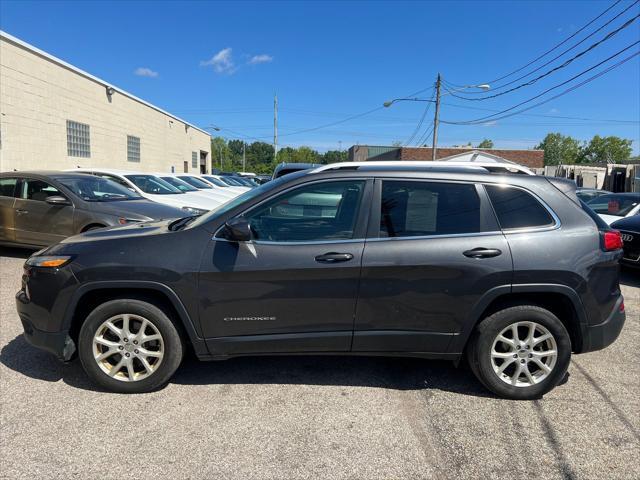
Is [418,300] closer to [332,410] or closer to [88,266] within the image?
[332,410]

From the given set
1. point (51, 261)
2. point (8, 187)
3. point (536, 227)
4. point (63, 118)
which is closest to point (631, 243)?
point (536, 227)

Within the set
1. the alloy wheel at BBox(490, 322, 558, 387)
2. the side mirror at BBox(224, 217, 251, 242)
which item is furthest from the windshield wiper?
the alloy wheel at BBox(490, 322, 558, 387)

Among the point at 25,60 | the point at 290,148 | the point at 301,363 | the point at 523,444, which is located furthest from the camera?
the point at 290,148

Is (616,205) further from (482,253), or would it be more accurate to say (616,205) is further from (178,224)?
(178,224)

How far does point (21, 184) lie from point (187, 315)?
20.1ft

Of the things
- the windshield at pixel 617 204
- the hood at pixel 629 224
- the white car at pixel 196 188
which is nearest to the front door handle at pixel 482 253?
the hood at pixel 629 224

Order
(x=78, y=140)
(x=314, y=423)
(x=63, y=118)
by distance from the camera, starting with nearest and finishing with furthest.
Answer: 1. (x=314, y=423)
2. (x=63, y=118)
3. (x=78, y=140)

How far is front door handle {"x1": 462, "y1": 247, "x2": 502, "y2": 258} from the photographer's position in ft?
10.2

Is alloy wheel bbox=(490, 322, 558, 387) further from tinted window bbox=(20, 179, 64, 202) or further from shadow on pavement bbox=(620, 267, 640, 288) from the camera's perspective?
tinted window bbox=(20, 179, 64, 202)

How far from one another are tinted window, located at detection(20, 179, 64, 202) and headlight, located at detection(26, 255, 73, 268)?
4.50 m

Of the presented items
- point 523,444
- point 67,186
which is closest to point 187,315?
point 523,444

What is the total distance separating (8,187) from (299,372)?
22.2 feet

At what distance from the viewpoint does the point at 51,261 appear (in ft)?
10.7

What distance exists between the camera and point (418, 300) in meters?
3.15
